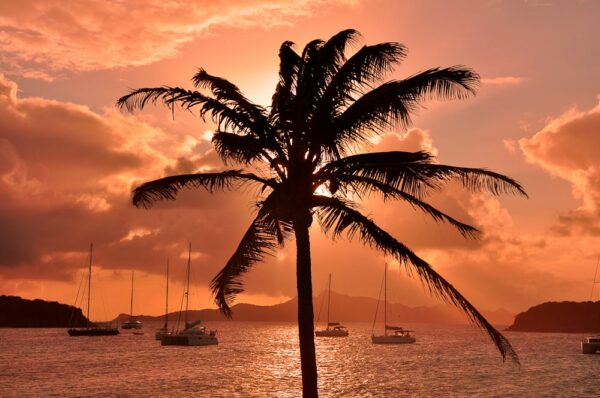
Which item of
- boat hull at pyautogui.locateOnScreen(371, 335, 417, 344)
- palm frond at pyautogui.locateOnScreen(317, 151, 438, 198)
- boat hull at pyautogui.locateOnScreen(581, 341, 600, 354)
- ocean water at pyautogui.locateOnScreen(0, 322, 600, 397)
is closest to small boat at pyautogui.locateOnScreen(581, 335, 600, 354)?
boat hull at pyautogui.locateOnScreen(581, 341, 600, 354)

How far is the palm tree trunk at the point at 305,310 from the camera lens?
13148mm

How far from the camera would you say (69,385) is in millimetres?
72062

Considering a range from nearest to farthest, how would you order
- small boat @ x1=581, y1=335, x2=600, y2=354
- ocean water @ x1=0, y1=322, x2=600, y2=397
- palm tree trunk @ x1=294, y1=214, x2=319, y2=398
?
palm tree trunk @ x1=294, y1=214, x2=319, y2=398 → ocean water @ x1=0, y1=322, x2=600, y2=397 → small boat @ x1=581, y1=335, x2=600, y2=354

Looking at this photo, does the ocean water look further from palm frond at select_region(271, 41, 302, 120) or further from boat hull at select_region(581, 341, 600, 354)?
palm frond at select_region(271, 41, 302, 120)

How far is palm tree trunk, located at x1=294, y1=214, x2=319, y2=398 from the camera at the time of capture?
13.1 m

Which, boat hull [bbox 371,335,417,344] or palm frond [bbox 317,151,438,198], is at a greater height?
palm frond [bbox 317,151,438,198]

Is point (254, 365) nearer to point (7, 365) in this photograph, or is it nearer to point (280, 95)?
point (7, 365)

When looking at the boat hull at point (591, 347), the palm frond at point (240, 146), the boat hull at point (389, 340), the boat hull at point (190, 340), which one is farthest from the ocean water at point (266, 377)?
the palm frond at point (240, 146)

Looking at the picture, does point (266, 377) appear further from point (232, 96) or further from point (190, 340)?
point (232, 96)

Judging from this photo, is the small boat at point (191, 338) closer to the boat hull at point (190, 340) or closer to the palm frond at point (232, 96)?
the boat hull at point (190, 340)

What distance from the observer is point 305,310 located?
13211 millimetres

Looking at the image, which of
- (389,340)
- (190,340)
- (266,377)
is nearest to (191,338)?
Answer: (190,340)

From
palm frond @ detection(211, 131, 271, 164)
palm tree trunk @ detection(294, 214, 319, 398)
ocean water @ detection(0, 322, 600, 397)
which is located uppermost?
palm frond @ detection(211, 131, 271, 164)

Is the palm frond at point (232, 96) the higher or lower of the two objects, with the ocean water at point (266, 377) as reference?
higher
